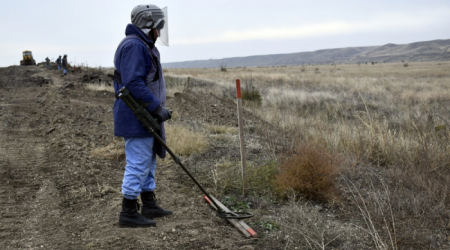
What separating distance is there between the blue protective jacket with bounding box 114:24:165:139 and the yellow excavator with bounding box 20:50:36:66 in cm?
4368

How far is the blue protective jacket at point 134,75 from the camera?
11.1ft

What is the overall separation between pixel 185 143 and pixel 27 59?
137 feet

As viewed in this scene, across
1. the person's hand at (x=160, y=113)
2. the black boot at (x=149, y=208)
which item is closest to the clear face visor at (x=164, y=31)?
the person's hand at (x=160, y=113)

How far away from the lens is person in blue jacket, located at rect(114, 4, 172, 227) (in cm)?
340

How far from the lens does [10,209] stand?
4.21m

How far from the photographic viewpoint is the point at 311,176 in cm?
448

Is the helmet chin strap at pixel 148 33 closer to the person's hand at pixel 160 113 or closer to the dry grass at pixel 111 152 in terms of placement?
the person's hand at pixel 160 113

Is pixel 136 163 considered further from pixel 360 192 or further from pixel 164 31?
pixel 360 192

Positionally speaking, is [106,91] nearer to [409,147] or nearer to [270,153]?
[270,153]

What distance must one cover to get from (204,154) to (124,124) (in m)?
3.24

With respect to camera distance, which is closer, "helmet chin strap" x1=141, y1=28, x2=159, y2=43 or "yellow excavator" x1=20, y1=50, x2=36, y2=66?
"helmet chin strap" x1=141, y1=28, x2=159, y2=43

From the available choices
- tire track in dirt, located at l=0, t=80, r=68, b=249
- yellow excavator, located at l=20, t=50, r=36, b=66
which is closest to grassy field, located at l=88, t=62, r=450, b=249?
tire track in dirt, located at l=0, t=80, r=68, b=249

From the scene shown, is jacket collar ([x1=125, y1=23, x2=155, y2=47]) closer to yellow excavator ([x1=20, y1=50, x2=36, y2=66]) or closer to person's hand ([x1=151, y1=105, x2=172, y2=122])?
person's hand ([x1=151, y1=105, x2=172, y2=122])

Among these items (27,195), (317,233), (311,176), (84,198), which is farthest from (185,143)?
(317,233)
